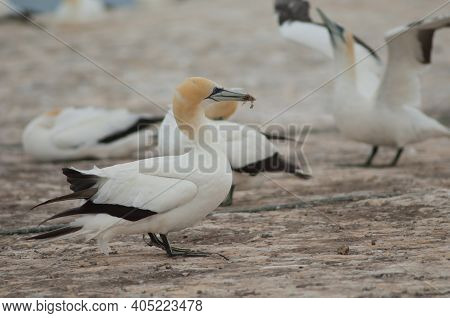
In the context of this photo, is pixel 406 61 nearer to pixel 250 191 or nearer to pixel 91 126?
pixel 250 191

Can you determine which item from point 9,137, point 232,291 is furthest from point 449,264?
point 9,137

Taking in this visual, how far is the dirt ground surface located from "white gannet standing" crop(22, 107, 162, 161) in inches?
6.5

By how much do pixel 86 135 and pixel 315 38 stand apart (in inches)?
120

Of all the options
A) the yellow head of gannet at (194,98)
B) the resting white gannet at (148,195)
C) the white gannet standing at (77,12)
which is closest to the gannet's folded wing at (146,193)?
the resting white gannet at (148,195)

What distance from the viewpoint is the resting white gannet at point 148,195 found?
610cm

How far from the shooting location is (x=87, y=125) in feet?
37.5

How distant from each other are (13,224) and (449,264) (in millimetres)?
3717

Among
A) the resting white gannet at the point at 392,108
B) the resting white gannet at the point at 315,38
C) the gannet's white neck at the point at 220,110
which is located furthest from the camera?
the resting white gannet at the point at 315,38

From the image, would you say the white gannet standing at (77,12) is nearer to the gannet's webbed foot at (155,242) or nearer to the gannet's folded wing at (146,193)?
the gannet's webbed foot at (155,242)

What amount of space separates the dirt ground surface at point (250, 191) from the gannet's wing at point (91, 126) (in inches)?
11.4

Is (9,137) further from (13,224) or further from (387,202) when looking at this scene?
(387,202)

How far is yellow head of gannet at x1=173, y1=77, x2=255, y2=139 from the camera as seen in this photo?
655cm

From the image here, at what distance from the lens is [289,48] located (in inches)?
679

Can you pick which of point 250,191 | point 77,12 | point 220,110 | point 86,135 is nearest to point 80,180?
point 220,110
